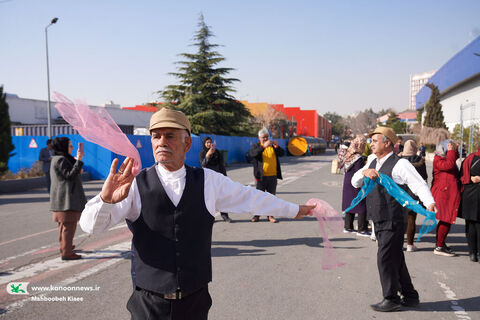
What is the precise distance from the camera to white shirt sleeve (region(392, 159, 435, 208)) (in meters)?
3.90

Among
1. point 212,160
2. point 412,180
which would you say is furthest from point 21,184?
point 412,180

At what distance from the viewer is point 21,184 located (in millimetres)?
14977

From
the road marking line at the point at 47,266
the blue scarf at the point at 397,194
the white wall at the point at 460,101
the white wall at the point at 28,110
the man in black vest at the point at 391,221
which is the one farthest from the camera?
the white wall at the point at 460,101

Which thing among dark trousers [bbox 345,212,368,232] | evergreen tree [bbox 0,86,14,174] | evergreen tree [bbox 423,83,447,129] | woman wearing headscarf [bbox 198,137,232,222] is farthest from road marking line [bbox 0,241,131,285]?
evergreen tree [bbox 423,83,447,129]

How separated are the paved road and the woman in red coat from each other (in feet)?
1.09

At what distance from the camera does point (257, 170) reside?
9.02 metres

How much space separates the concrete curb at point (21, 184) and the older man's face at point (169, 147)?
48.8ft

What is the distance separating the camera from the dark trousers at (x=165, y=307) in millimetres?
2184

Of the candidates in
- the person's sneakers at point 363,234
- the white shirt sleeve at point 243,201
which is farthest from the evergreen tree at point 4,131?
the white shirt sleeve at point 243,201

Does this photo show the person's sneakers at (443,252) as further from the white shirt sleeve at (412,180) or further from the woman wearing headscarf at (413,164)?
the white shirt sleeve at (412,180)

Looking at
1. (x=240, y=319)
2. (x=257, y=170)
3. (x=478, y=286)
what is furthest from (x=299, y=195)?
(x=240, y=319)

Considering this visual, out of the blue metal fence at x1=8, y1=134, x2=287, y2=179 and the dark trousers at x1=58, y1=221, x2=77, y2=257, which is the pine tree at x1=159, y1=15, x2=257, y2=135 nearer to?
the blue metal fence at x1=8, y1=134, x2=287, y2=179

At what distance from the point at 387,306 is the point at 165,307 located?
2.85 metres

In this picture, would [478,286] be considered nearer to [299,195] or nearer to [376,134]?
[376,134]
